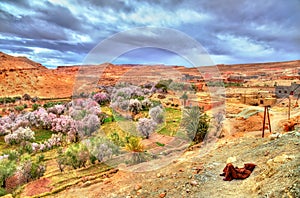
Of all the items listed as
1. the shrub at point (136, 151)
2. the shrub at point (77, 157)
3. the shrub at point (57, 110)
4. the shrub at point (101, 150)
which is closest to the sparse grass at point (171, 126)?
the shrub at point (136, 151)

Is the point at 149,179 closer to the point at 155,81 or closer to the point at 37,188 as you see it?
the point at 37,188

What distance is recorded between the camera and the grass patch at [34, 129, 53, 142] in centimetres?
1961

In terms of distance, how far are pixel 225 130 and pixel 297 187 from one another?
12068 millimetres

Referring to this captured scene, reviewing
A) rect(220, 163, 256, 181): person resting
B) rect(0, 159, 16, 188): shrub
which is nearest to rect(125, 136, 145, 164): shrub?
rect(0, 159, 16, 188): shrub

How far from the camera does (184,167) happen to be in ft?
30.7

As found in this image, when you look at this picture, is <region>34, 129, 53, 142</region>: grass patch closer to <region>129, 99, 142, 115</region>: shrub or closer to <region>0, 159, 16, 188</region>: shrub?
<region>0, 159, 16, 188</region>: shrub

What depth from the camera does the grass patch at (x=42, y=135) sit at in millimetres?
19609

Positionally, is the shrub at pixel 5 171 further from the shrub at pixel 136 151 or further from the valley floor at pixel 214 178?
the shrub at pixel 136 151

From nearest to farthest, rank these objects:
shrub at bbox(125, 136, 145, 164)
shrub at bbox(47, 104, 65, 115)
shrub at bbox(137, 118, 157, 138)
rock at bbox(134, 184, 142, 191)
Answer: rock at bbox(134, 184, 142, 191), shrub at bbox(125, 136, 145, 164), shrub at bbox(137, 118, 157, 138), shrub at bbox(47, 104, 65, 115)

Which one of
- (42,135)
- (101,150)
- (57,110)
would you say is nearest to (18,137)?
(42,135)

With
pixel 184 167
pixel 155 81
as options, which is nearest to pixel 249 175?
pixel 184 167

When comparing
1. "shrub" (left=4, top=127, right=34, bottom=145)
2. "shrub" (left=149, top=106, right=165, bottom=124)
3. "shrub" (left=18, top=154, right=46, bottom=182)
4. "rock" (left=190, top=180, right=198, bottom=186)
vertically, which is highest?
"shrub" (left=149, top=106, right=165, bottom=124)

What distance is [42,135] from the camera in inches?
820

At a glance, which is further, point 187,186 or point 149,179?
point 149,179
